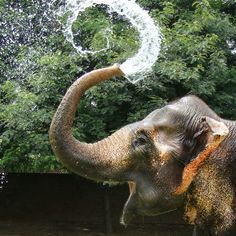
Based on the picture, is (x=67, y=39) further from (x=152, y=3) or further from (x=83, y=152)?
(x=83, y=152)

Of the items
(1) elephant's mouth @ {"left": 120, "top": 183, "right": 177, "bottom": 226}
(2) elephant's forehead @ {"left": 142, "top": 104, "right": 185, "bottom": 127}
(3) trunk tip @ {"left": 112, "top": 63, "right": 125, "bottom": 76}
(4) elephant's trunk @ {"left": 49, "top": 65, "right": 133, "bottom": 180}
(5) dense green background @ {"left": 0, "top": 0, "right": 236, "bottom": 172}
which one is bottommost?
(5) dense green background @ {"left": 0, "top": 0, "right": 236, "bottom": 172}

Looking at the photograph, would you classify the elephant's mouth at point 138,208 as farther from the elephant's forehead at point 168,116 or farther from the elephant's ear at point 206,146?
the elephant's forehead at point 168,116

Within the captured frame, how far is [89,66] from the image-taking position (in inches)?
316

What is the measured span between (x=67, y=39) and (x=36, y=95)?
0.98 m

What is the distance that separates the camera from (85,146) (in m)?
2.26

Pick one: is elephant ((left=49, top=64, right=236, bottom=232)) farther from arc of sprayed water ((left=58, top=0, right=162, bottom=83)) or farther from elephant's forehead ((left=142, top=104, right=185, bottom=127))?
arc of sprayed water ((left=58, top=0, right=162, bottom=83))

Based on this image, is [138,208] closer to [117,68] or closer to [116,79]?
[117,68]

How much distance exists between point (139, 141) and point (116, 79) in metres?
5.32

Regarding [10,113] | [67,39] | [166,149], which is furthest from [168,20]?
[166,149]

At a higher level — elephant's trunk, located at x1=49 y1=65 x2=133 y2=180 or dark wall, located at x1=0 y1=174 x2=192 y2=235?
elephant's trunk, located at x1=49 y1=65 x2=133 y2=180

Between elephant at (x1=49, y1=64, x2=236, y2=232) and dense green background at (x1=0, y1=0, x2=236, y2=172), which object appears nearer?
elephant at (x1=49, y1=64, x2=236, y2=232)

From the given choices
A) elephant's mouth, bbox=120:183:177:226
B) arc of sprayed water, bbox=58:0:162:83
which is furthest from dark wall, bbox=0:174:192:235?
elephant's mouth, bbox=120:183:177:226

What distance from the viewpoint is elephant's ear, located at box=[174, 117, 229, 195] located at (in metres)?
2.02

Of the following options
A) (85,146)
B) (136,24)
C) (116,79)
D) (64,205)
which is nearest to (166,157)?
(85,146)
